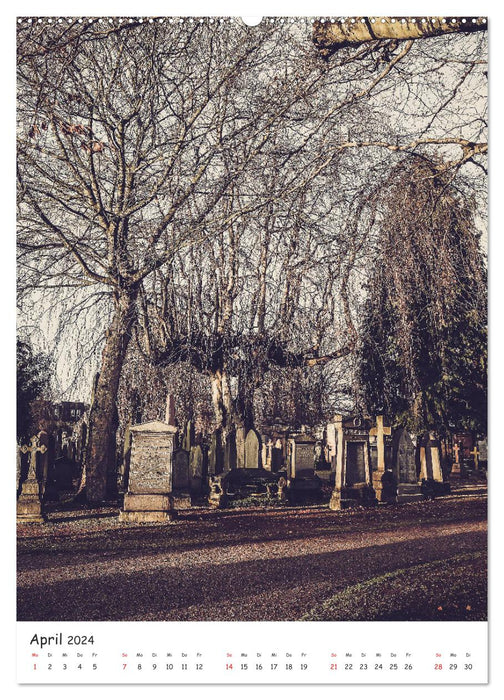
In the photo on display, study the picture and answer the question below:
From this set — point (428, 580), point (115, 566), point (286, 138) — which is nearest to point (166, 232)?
point (286, 138)

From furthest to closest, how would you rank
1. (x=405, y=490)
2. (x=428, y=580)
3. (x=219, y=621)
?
(x=405, y=490) → (x=428, y=580) → (x=219, y=621)

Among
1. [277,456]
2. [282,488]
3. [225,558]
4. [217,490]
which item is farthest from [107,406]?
[277,456]

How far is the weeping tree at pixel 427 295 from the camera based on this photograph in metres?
3.99

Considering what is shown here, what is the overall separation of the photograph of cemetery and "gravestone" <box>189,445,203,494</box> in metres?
1.27

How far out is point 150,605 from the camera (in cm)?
358

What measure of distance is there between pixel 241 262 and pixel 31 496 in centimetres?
197

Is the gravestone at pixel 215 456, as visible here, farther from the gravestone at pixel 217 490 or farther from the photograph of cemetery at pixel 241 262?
the photograph of cemetery at pixel 241 262

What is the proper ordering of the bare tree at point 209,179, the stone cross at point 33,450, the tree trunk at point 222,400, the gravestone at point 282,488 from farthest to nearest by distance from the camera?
the gravestone at point 282,488, the tree trunk at point 222,400, the stone cross at point 33,450, the bare tree at point 209,179

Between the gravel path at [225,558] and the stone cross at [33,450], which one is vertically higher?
the stone cross at [33,450]

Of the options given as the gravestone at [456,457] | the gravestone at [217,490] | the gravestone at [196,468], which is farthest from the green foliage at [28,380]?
the gravestone at [456,457]

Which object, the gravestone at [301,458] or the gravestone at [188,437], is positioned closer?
the gravestone at [188,437]

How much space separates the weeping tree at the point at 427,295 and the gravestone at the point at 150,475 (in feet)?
5.38

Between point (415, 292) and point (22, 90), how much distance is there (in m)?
2.71
